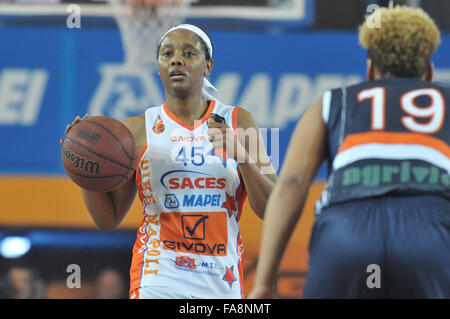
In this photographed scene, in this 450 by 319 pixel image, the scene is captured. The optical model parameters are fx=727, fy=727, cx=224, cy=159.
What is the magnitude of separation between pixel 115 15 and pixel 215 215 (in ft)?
13.4

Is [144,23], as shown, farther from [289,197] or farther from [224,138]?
[289,197]

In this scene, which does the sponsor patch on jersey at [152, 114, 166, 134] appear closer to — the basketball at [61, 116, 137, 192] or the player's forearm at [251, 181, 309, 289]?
the basketball at [61, 116, 137, 192]

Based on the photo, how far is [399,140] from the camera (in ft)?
8.23

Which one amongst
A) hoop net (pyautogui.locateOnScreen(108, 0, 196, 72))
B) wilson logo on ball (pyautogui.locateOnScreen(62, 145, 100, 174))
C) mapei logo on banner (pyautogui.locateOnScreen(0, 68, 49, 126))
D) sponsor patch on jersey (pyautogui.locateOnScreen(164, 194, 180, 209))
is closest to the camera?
wilson logo on ball (pyautogui.locateOnScreen(62, 145, 100, 174))

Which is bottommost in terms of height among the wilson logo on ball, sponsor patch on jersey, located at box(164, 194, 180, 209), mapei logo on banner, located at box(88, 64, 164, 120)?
sponsor patch on jersey, located at box(164, 194, 180, 209)

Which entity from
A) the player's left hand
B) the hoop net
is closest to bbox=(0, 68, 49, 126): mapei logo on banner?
the hoop net

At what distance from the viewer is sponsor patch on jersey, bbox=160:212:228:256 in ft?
12.2

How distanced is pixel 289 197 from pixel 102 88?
503cm

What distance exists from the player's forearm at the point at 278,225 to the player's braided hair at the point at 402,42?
0.55 meters

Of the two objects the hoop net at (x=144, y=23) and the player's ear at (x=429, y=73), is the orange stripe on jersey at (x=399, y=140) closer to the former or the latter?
the player's ear at (x=429, y=73)

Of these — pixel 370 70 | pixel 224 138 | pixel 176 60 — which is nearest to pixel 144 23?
pixel 176 60

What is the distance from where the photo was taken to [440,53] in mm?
7184
